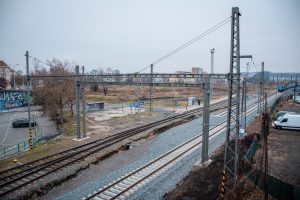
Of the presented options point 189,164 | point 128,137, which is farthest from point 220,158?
point 128,137

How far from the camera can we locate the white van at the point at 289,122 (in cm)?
2753

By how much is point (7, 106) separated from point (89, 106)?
66.7ft

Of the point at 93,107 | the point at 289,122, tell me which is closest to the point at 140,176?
the point at 289,122

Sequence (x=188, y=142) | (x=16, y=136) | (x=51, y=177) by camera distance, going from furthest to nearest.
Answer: (x=16, y=136)
(x=188, y=142)
(x=51, y=177)

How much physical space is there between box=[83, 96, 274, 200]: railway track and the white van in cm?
1386

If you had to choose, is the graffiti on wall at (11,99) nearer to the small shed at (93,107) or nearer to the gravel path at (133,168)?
the small shed at (93,107)

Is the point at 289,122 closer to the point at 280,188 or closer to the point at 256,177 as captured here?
the point at 256,177

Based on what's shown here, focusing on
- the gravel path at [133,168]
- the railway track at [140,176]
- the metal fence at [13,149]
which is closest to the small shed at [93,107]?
the metal fence at [13,149]

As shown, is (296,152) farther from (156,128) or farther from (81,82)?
(81,82)

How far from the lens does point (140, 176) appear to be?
14367mm

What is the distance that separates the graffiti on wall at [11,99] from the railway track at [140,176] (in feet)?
139

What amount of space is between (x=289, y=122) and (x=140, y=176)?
21.8 metres

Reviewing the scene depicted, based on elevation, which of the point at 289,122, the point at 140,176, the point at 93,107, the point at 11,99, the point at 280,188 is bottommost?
the point at 140,176

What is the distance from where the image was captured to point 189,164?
16.6 meters
